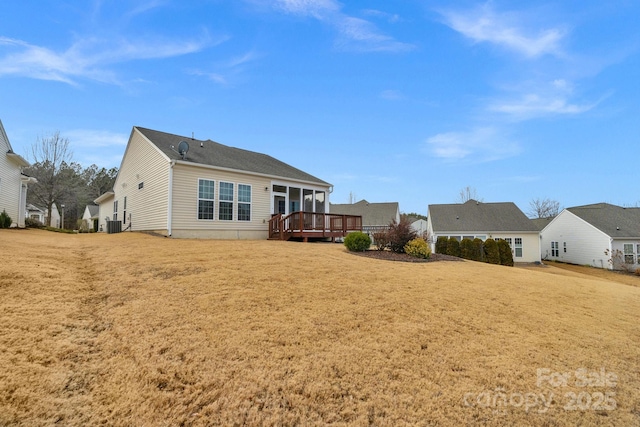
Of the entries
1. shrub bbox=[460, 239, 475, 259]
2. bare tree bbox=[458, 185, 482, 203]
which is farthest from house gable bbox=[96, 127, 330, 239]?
bare tree bbox=[458, 185, 482, 203]

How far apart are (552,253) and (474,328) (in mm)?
33557

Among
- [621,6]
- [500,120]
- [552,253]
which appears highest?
[621,6]

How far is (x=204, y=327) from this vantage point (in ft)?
11.4

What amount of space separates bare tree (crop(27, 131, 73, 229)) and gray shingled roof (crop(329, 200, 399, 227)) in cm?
2722

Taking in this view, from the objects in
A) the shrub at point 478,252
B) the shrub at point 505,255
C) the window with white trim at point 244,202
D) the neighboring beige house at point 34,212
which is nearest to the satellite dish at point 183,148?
the window with white trim at point 244,202

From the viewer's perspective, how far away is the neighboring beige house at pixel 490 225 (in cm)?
2522

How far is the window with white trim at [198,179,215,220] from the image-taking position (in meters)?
13.5

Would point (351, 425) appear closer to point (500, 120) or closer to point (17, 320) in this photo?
point (17, 320)

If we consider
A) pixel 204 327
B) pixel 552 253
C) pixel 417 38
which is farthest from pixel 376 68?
pixel 552 253

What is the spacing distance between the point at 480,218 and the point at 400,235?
19803 mm

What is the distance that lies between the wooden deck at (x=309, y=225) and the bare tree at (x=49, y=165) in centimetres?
2551

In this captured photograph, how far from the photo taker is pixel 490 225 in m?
26.3

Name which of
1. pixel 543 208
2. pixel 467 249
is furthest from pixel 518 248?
pixel 543 208

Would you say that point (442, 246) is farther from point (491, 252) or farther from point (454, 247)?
point (491, 252)
